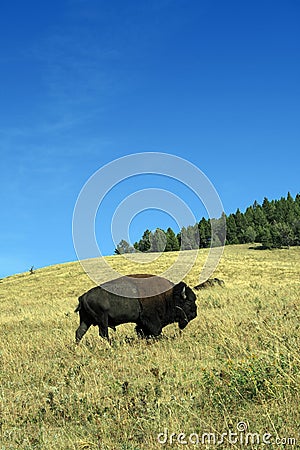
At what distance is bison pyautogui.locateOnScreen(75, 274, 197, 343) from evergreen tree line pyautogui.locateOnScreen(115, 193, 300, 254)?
72.9 m

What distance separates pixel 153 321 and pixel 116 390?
195 inches

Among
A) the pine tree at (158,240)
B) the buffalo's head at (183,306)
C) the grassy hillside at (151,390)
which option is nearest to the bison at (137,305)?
the buffalo's head at (183,306)

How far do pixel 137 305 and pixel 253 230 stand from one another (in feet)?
352

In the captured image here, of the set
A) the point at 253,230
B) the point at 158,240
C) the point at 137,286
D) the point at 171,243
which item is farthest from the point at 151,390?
the point at 253,230

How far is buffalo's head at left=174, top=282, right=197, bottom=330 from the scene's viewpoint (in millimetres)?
11625

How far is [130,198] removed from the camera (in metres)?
13.7

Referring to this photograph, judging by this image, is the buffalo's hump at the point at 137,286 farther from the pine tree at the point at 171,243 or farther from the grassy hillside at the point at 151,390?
the pine tree at the point at 171,243

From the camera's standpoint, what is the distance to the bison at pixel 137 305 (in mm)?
11070

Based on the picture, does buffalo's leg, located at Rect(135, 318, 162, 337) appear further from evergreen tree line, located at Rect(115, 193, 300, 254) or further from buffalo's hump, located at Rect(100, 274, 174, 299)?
evergreen tree line, located at Rect(115, 193, 300, 254)

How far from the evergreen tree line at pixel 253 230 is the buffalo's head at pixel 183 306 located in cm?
7270

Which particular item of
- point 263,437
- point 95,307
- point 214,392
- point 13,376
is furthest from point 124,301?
point 263,437

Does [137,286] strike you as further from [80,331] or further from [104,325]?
[80,331]

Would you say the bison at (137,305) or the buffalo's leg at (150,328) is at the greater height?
the bison at (137,305)

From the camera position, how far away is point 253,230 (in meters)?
115
